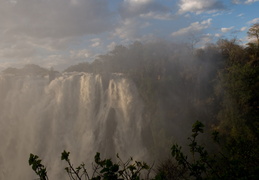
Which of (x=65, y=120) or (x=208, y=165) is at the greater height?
(x=65, y=120)

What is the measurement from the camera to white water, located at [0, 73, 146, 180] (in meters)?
22.4

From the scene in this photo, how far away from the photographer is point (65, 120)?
24.5 m

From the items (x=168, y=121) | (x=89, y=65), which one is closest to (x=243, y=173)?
(x=168, y=121)

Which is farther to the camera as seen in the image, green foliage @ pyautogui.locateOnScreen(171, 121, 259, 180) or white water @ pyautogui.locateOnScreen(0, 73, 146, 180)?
white water @ pyautogui.locateOnScreen(0, 73, 146, 180)

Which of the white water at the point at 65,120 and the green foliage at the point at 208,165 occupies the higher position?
the white water at the point at 65,120

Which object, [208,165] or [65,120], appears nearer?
[208,165]

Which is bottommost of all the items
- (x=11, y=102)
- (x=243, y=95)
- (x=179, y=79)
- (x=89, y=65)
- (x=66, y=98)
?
(x=243, y=95)

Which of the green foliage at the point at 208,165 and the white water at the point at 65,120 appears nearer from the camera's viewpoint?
the green foliage at the point at 208,165

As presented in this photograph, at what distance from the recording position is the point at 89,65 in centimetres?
3831

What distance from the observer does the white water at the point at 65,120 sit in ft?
73.4

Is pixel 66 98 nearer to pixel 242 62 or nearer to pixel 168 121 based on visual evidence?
A: pixel 168 121

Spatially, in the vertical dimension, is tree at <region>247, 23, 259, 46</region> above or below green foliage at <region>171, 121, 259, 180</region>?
above

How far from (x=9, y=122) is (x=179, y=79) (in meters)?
17.5

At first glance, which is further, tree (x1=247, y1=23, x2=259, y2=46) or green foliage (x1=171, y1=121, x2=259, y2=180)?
tree (x1=247, y1=23, x2=259, y2=46)
